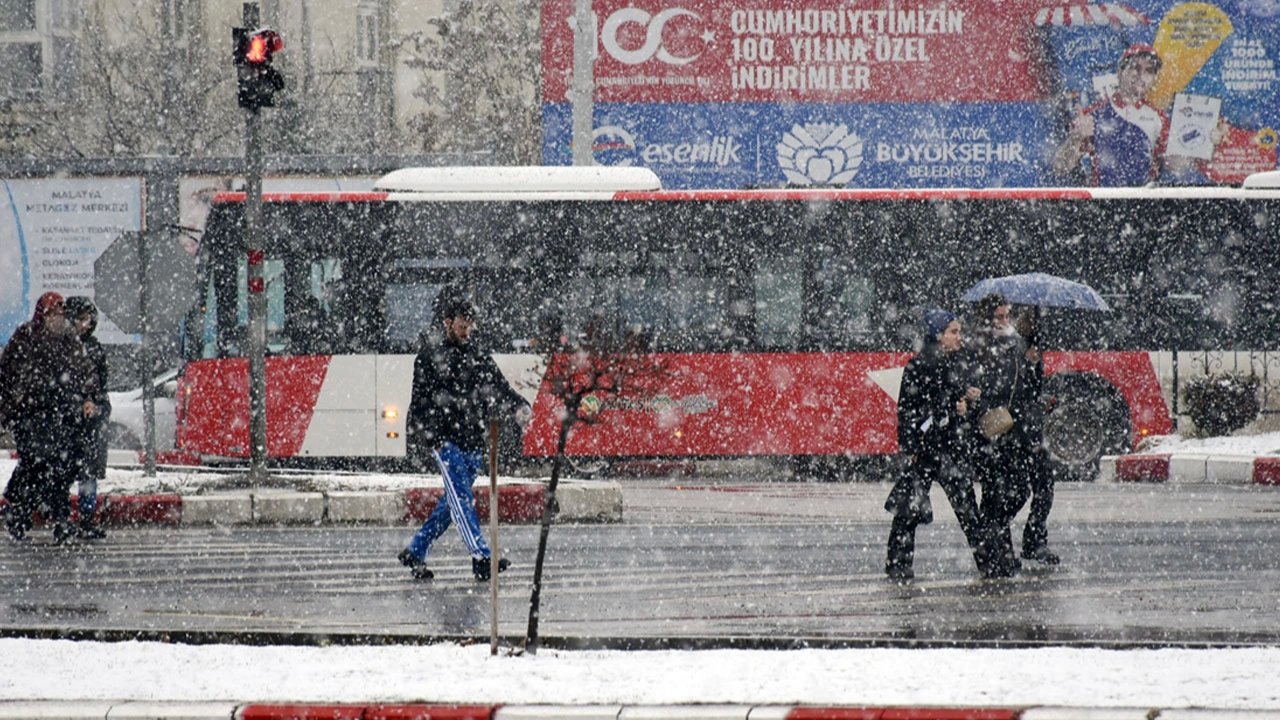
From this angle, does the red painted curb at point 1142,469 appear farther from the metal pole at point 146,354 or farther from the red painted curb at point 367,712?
the red painted curb at point 367,712

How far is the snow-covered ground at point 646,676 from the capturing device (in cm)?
722

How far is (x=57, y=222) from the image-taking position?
1061 inches

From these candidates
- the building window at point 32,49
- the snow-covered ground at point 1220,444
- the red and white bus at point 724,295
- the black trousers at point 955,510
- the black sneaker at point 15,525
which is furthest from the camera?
the building window at point 32,49

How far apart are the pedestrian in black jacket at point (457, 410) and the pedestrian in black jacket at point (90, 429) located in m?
3.84

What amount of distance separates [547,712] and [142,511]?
9.95 metres

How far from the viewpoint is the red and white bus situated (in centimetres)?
2103

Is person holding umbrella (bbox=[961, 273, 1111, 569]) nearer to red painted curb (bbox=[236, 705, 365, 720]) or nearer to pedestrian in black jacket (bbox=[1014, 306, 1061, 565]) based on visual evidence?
pedestrian in black jacket (bbox=[1014, 306, 1061, 565])

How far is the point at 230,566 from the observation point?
41.9ft

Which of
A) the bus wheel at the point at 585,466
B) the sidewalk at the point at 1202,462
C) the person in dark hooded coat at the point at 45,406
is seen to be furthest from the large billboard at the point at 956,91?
the person in dark hooded coat at the point at 45,406

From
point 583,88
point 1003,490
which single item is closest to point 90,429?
point 1003,490

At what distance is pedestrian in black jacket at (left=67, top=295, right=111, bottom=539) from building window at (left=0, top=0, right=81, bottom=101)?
2499 cm

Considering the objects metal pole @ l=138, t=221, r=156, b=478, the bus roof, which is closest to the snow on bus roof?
the bus roof

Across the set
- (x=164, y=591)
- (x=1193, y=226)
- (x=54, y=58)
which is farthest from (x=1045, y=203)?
(x=54, y=58)

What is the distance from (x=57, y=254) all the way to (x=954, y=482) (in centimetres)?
1831
